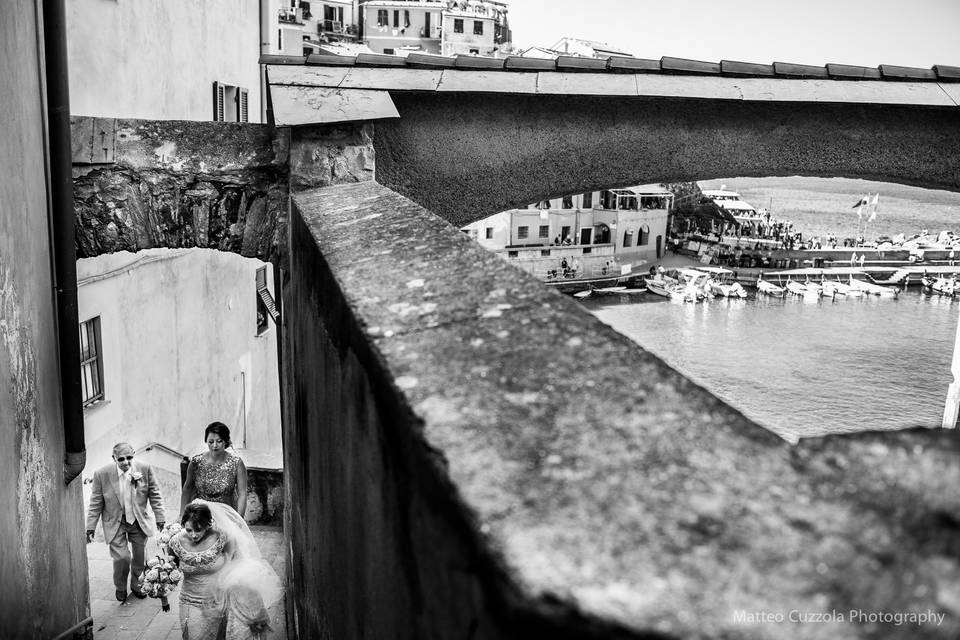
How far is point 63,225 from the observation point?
5.23m

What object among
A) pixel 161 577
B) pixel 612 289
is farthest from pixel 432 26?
pixel 161 577

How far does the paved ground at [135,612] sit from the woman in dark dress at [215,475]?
2.45 ft

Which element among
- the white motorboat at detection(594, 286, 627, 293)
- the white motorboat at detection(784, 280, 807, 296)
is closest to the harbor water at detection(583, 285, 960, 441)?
the white motorboat at detection(594, 286, 627, 293)

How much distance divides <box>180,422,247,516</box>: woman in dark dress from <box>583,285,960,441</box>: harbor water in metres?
25.6

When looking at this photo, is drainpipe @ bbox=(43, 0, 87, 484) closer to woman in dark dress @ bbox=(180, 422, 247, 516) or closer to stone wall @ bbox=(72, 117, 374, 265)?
stone wall @ bbox=(72, 117, 374, 265)

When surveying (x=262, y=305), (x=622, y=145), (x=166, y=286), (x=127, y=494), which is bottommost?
(x=127, y=494)

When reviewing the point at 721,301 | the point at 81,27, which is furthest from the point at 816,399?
the point at 81,27

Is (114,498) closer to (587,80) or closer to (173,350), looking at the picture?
(173,350)

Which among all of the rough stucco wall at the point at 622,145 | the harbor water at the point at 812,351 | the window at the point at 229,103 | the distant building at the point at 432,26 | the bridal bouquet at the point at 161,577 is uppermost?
the distant building at the point at 432,26

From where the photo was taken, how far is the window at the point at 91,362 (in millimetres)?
7871

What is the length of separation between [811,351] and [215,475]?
39.0 metres

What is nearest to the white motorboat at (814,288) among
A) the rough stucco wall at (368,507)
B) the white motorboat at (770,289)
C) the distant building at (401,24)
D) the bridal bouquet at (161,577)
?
the white motorboat at (770,289)

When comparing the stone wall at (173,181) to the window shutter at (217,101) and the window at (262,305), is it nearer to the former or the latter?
the window shutter at (217,101)

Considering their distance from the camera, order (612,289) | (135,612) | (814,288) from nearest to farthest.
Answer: (135,612)
(612,289)
(814,288)
